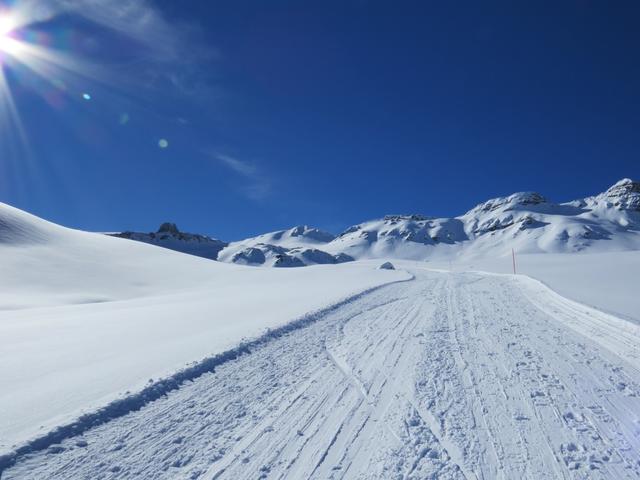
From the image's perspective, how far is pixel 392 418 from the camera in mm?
4125

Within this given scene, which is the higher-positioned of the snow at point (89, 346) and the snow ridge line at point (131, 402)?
the snow at point (89, 346)

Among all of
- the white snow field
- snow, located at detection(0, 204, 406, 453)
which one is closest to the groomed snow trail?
the white snow field

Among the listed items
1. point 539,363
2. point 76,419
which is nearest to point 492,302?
point 539,363

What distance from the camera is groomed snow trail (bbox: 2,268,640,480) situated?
128 inches

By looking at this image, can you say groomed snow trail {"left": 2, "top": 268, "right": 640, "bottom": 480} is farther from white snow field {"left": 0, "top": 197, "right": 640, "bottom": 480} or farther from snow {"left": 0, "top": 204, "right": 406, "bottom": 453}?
snow {"left": 0, "top": 204, "right": 406, "bottom": 453}

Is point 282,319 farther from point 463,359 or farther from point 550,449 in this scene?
point 550,449

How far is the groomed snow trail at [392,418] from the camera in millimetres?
3252

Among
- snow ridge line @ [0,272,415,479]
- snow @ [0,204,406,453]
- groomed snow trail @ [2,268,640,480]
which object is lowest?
groomed snow trail @ [2,268,640,480]

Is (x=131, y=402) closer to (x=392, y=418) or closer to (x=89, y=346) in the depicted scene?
(x=392, y=418)

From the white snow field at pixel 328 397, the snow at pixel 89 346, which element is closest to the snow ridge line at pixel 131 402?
the white snow field at pixel 328 397

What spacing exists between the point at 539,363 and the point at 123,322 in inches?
388

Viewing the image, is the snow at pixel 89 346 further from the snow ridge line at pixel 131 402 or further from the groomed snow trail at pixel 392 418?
the groomed snow trail at pixel 392 418

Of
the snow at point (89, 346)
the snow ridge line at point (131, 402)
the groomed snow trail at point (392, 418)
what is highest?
the snow at point (89, 346)

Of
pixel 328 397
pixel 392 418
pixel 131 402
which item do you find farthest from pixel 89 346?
pixel 392 418
